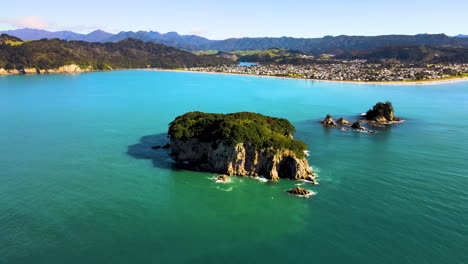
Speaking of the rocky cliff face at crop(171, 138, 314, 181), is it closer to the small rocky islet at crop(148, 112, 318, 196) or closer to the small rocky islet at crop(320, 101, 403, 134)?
the small rocky islet at crop(148, 112, 318, 196)

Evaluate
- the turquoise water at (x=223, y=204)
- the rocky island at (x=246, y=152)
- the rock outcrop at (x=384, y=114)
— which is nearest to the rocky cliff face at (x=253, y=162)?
the rocky island at (x=246, y=152)

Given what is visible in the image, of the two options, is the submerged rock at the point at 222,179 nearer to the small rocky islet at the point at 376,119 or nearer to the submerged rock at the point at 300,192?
the submerged rock at the point at 300,192

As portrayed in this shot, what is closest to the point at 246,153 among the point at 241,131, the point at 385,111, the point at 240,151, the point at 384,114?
the point at 240,151

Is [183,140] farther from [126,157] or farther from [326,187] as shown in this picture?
[326,187]

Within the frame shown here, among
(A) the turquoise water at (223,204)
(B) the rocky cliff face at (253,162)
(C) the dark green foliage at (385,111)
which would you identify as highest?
(C) the dark green foliage at (385,111)

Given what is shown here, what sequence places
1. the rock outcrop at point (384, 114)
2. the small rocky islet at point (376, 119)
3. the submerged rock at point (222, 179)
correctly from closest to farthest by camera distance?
the submerged rock at point (222, 179) → the small rocky islet at point (376, 119) → the rock outcrop at point (384, 114)

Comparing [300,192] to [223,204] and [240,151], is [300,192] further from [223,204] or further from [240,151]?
[240,151]

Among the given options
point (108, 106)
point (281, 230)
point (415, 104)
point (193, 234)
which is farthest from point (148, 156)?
point (415, 104)
